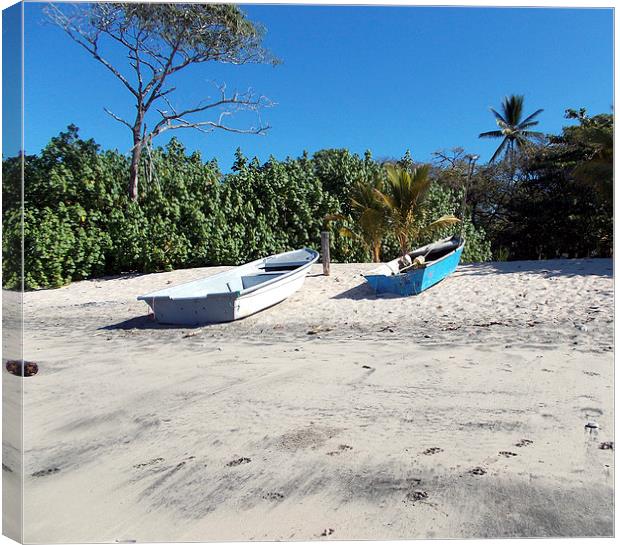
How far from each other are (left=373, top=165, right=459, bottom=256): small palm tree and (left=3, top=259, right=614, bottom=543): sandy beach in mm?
1812

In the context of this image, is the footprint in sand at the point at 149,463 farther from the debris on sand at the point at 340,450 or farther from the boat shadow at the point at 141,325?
the boat shadow at the point at 141,325

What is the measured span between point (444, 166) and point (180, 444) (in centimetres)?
861

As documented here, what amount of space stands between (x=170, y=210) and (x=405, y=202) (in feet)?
10.3

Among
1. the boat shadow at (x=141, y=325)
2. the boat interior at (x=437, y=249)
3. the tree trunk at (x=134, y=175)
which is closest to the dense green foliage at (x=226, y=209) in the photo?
the tree trunk at (x=134, y=175)

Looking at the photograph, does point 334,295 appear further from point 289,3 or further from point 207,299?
point 289,3

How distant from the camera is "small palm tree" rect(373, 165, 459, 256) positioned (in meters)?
5.37

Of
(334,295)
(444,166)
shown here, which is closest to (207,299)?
(334,295)

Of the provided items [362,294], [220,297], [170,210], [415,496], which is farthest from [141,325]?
[415,496]

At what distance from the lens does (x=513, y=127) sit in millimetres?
5043

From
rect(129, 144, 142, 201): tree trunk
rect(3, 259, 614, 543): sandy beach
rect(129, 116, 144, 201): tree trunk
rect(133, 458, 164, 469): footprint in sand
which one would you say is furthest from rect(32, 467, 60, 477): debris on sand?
rect(129, 144, 142, 201): tree trunk

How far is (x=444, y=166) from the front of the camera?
30.6ft

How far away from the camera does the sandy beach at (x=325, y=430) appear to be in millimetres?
1259

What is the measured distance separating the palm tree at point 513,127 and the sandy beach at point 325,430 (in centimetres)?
189

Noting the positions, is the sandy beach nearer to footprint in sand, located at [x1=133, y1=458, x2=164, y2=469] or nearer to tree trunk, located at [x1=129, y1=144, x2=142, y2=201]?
footprint in sand, located at [x1=133, y1=458, x2=164, y2=469]
